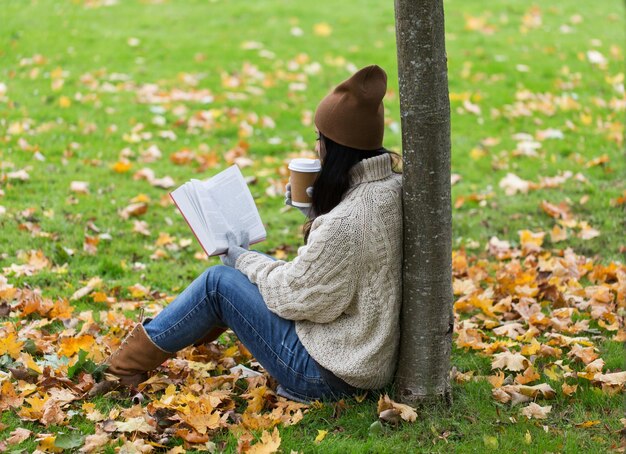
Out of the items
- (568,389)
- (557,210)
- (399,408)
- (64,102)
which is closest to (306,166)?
(399,408)

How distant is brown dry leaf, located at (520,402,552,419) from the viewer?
10.7 feet

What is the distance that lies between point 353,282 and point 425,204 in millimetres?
400

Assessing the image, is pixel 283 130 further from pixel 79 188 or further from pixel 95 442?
pixel 95 442

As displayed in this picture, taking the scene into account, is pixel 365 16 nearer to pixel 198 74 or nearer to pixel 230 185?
pixel 198 74

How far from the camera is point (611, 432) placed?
3.14m

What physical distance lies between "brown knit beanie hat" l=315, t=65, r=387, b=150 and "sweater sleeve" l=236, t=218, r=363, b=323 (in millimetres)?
337

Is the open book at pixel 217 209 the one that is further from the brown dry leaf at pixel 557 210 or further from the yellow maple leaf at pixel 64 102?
the yellow maple leaf at pixel 64 102

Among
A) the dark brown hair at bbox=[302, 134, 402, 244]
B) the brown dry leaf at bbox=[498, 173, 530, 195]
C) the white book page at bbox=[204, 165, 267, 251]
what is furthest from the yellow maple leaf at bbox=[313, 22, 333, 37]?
the dark brown hair at bbox=[302, 134, 402, 244]

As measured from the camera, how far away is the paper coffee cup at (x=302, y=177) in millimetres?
3305

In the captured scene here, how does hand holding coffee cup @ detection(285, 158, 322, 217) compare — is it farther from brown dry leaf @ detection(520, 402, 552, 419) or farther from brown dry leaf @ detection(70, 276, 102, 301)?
brown dry leaf @ detection(70, 276, 102, 301)

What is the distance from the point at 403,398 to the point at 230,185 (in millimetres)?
1158

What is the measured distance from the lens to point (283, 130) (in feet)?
26.2

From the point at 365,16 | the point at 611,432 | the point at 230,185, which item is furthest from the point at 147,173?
the point at 365,16

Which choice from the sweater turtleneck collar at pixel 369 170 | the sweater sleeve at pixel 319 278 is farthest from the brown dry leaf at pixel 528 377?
the sweater turtleneck collar at pixel 369 170
